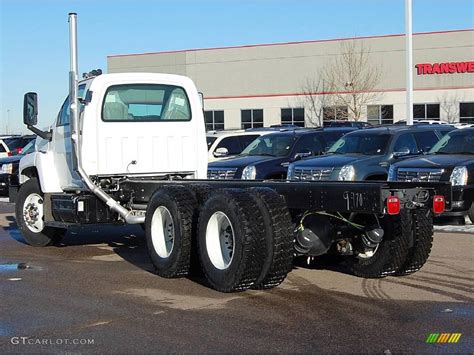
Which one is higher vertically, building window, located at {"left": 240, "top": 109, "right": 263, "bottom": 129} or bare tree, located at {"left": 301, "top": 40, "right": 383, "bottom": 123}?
bare tree, located at {"left": 301, "top": 40, "right": 383, "bottom": 123}

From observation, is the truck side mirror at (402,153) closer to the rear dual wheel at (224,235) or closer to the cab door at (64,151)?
the cab door at (64,151)

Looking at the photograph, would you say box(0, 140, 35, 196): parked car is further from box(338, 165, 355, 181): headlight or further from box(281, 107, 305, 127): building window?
box(281, 107, 305, 127): building window

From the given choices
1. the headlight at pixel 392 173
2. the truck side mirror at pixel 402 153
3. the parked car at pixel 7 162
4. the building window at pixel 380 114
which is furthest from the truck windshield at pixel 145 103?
the building window at pixel 380 114

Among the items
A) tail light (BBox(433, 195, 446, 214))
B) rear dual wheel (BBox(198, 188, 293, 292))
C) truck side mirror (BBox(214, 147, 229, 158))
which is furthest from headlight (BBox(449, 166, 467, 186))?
rear dual wheel (BBox(198, 188, 293, 292))

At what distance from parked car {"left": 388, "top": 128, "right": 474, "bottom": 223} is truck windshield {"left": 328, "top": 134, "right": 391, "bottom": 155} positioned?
3.24 feet

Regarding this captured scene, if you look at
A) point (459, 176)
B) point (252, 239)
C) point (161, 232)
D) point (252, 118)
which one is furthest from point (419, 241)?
point (252, 118)

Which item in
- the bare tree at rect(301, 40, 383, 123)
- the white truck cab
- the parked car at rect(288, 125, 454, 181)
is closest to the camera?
the white truck cab

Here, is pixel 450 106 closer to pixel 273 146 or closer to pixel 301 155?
pixel 273 146

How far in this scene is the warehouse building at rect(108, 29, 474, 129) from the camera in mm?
44344

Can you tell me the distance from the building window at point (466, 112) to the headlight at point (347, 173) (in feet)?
103

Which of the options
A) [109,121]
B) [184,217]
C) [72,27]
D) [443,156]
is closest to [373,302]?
[184,217]

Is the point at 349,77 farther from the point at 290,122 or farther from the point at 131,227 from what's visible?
the point at 131,227

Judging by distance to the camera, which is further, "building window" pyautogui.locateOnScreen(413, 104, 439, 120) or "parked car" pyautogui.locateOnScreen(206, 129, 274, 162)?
"building window" pyautogui.locateOnScreen(413, 104, 439, 120)

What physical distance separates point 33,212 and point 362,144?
23.0 ft
